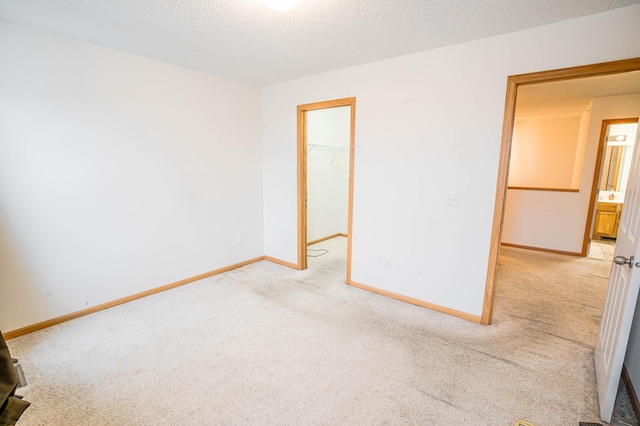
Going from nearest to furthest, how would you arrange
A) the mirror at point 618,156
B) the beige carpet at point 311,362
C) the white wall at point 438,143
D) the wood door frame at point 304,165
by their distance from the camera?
the beige carpet at point 311,362
the white wall at point 438,143
the wood door frame at point 304,165
the mirror at point 618,156

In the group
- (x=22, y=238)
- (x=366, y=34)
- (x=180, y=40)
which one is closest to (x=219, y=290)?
(x=22, y=238)

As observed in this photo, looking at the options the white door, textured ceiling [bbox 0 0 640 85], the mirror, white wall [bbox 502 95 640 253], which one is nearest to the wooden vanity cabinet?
the mirror

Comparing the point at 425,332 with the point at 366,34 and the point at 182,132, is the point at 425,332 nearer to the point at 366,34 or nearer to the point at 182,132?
the point at 366,34

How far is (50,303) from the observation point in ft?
8.11

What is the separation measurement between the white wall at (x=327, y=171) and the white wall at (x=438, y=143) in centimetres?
160

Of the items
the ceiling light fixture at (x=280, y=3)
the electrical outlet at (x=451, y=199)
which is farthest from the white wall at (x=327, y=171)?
the ceiling light fixture at (x=280, y=3)

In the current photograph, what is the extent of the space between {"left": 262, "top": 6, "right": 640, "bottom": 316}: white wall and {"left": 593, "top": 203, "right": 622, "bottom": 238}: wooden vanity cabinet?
4915 mm

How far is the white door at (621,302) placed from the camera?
4.83 ft

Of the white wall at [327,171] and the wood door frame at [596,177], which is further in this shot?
the white wall at [327,171]

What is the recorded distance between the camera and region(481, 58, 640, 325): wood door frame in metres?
1.92

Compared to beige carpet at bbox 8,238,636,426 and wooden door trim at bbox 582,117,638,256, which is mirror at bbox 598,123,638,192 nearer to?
wooden door trim at bbox 582,117,638,256

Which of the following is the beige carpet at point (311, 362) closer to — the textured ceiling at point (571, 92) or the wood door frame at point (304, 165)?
the wood door frame at point (304, 165)

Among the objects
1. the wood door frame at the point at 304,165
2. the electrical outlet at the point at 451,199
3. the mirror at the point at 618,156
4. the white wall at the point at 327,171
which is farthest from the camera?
the mirror at the point at 618,156

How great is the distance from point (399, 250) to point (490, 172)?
111 cm
